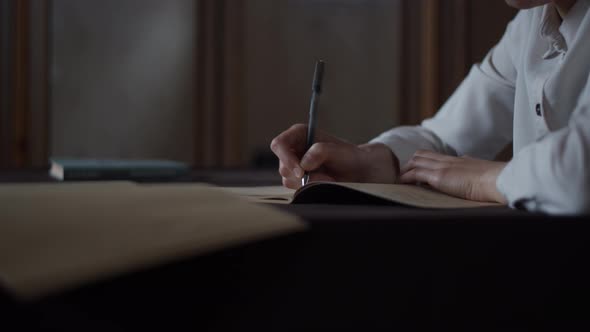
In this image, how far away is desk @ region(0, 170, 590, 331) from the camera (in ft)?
1.20

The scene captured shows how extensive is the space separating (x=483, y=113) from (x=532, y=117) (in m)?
0.25

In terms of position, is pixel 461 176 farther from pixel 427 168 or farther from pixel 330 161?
pixel 330 161

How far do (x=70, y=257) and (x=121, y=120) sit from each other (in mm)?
2464

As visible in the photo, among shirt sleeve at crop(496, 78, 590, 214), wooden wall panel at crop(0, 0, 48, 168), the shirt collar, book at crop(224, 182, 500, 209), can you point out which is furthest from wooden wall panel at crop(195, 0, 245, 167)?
shirt sleeve at crop(496, 78, 590, 214)

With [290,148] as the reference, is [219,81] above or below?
above

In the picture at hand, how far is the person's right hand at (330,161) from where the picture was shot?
2.83 ft

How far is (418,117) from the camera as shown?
2.88m

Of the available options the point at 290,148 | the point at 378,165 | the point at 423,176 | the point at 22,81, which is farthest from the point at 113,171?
the point at 22,81

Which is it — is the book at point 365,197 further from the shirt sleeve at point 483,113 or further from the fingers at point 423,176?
the shirt sleeve at point 483,113

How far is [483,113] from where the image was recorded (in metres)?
1.24

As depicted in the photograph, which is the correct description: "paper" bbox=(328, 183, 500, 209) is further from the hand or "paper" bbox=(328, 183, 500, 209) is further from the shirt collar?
the shirt collar

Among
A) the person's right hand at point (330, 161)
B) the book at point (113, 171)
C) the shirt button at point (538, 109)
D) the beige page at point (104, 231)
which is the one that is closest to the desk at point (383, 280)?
the beige page at point (104, 231)

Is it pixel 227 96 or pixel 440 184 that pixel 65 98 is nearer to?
pixel 227 96

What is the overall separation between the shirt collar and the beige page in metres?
0.66
